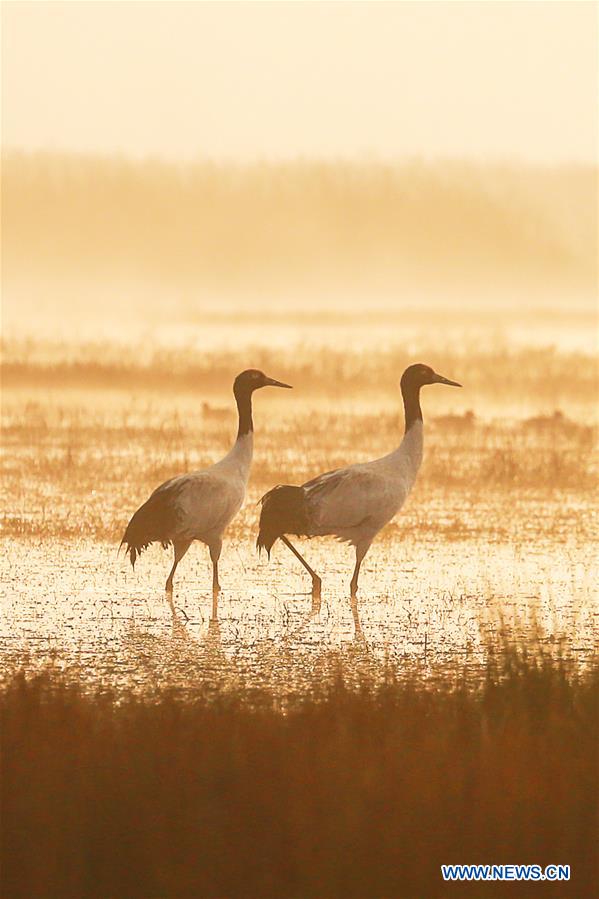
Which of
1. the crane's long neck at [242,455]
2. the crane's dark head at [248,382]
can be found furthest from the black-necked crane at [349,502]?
the crane's dark head at [248,382]

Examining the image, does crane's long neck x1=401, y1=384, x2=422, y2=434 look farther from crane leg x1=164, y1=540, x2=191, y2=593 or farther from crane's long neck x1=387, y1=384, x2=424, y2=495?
crane leg x1=164, y1=540, x2=191, y2=593

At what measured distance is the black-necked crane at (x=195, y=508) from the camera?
13398mm

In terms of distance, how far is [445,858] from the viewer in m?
7.46

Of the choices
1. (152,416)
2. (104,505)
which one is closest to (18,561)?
(104,505)

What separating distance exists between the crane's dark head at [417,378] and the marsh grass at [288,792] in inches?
215

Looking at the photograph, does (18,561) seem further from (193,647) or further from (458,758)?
(458,758)

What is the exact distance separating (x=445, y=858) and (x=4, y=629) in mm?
4968

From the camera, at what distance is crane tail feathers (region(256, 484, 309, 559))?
13578 mm

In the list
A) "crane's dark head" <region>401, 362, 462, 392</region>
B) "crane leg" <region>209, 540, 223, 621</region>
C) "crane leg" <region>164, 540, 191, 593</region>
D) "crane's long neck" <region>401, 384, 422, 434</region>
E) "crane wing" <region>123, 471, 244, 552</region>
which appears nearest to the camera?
"crane leg" <region>209, 540, 223, 621</region>

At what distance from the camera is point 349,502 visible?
13.5 meters

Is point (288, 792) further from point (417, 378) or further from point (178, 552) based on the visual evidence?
point (417, 378)

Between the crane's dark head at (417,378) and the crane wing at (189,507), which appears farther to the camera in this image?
the crane's dark head at (417,378)

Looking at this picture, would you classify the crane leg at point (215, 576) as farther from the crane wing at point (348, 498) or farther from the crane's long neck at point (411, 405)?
the crane's long neck at point (411, 405)

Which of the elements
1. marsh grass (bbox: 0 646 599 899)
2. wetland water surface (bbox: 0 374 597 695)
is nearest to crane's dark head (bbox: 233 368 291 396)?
wetland water surface (bbox: 0 374 597 695)
